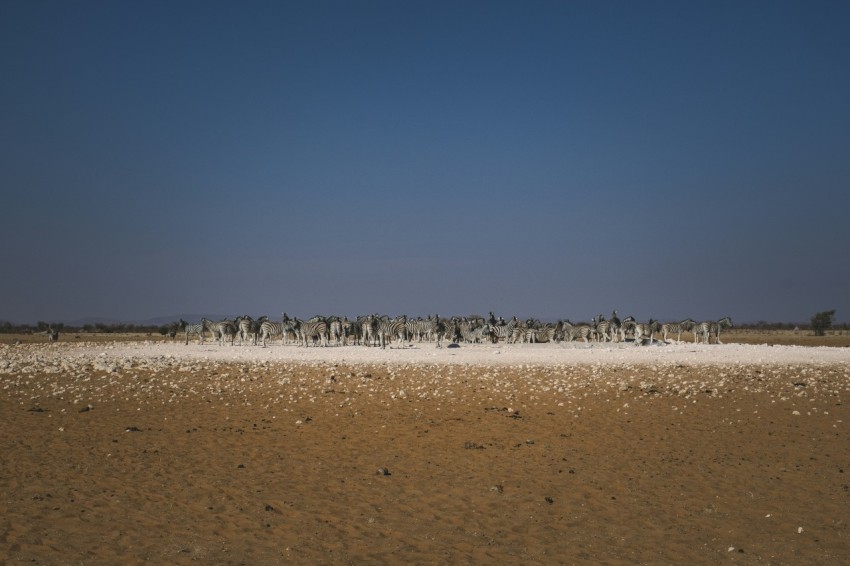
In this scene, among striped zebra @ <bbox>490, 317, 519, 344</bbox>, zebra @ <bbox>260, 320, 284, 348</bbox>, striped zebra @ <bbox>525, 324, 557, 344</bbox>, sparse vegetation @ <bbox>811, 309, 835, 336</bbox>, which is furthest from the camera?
sparse vegetation @ <bbox>811, 309, 835, 336</bbox>

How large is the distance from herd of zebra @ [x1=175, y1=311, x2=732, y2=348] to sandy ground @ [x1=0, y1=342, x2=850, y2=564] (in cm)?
2403

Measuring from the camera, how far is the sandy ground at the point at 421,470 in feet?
26.4

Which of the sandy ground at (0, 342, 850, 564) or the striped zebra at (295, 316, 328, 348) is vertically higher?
the striped zebra at (295, 316, 328, 348)

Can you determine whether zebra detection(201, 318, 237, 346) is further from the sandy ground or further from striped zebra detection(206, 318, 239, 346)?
the sandy ground

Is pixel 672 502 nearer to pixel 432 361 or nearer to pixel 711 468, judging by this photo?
pixel 711 468

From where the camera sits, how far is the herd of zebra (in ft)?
148

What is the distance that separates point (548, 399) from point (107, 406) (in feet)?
39.4

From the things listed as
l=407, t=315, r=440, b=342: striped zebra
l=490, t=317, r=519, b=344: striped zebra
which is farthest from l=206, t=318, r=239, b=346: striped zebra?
l=490, t=317, r=519, b=344: striped zebra

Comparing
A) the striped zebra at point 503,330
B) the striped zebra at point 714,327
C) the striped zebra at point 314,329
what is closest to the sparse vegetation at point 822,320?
the striped zebra at point 714,327

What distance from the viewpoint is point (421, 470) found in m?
11.5

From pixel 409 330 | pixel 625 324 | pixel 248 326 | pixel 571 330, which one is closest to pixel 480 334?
pixel 409 330

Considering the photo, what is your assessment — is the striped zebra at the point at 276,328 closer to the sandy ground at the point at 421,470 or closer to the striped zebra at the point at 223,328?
the striped zebra at the point at 223,328

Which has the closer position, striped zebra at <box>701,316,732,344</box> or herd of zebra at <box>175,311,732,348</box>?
herd of zebra at <box>175,311,732,348</box>

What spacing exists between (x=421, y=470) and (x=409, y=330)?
41.2m
